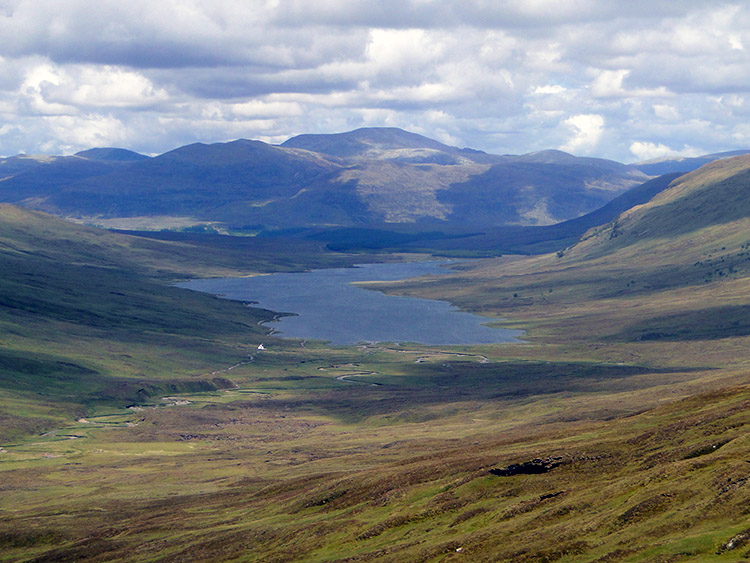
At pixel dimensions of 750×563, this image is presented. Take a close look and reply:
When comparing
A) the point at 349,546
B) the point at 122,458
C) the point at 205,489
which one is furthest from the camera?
the point at 122,458

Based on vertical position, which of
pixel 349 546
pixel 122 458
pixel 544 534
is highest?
pixel 544 534

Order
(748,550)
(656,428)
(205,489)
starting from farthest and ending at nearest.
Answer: (205,489), (656,428), (748,550)

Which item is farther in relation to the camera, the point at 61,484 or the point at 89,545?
the point at 61,484

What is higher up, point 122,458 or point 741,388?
point 741,388

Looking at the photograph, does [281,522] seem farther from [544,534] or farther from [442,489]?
[544,534]

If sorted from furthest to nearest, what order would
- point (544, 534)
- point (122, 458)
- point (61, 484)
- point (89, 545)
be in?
point (122, 458) → point (61, 484) → point (89, 545) → point (544, 534)

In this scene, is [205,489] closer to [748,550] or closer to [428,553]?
[428,553]

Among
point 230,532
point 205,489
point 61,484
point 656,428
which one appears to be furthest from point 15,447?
point 656,428

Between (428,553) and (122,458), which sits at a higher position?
Result: (428,553)

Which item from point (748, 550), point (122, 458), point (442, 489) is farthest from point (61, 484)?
point (748, 550)
